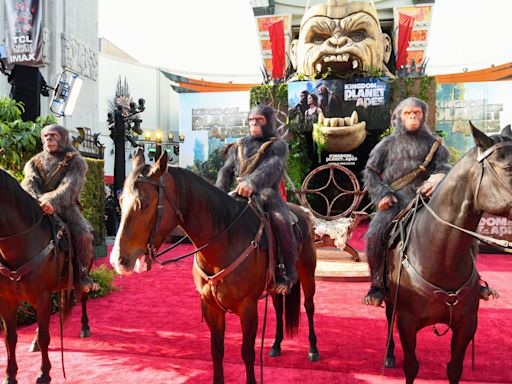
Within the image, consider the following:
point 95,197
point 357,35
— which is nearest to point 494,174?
point 95,197

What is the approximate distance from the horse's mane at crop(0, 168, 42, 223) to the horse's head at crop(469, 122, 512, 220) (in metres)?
3.40

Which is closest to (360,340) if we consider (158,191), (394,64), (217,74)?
(158,191)

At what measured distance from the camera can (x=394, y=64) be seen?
20.0 meters

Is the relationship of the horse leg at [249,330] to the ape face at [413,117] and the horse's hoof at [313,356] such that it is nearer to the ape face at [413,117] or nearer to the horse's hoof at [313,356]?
the horse's hoof at [313,356]

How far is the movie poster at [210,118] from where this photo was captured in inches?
658

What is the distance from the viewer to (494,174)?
80.5 inches

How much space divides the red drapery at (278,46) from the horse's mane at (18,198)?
17762 mm

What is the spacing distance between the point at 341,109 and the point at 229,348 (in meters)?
10.1

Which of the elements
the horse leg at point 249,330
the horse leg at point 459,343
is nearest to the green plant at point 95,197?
the horse leg at point 249,330

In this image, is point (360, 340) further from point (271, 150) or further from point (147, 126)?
point (147, 126)

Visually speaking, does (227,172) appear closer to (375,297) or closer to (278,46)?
(375,297)

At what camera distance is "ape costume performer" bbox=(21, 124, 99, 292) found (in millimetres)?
3975

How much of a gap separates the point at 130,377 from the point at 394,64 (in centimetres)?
1974

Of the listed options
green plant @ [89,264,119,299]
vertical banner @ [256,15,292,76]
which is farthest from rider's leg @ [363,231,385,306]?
vertical banner @ [256,15,292,76]
